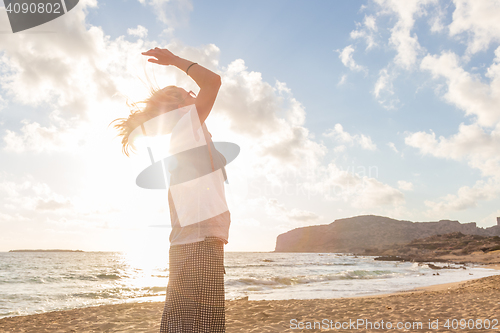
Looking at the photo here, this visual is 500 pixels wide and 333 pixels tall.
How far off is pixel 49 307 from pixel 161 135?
1282 cm

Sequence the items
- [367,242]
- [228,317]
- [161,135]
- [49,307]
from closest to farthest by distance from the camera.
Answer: [161,135] < [228,317] < [49,307] < [367,242]

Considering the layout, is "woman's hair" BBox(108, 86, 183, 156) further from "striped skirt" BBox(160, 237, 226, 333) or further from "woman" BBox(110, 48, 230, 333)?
"striped skirt" BBox(160, 237, 226, 333)

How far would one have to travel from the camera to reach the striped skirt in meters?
1.60

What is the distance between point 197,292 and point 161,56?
1294 millimetres

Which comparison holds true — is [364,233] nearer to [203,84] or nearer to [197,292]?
[197,292]

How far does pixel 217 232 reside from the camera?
5.41 ft

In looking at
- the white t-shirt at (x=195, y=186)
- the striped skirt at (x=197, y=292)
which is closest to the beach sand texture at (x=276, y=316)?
the striped skirt at (x=197, y=292)

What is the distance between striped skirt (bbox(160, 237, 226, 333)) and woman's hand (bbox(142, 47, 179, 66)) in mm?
999

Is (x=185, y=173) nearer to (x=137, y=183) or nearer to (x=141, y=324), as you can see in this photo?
(x=137, y=183)

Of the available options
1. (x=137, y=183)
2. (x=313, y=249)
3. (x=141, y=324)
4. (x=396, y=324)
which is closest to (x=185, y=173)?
(x=137, y=183)

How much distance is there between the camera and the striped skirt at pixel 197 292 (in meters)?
1.60

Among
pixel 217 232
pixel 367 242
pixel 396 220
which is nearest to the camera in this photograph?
pixel 217 232

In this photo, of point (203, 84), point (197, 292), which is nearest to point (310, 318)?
point (197, 292)

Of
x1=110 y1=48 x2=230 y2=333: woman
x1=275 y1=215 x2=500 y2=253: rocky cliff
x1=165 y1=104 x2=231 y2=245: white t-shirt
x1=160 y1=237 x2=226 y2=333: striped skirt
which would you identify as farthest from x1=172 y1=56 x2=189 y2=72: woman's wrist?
x1=275 y1=215 x2=500 y2=253: rocky cliff
